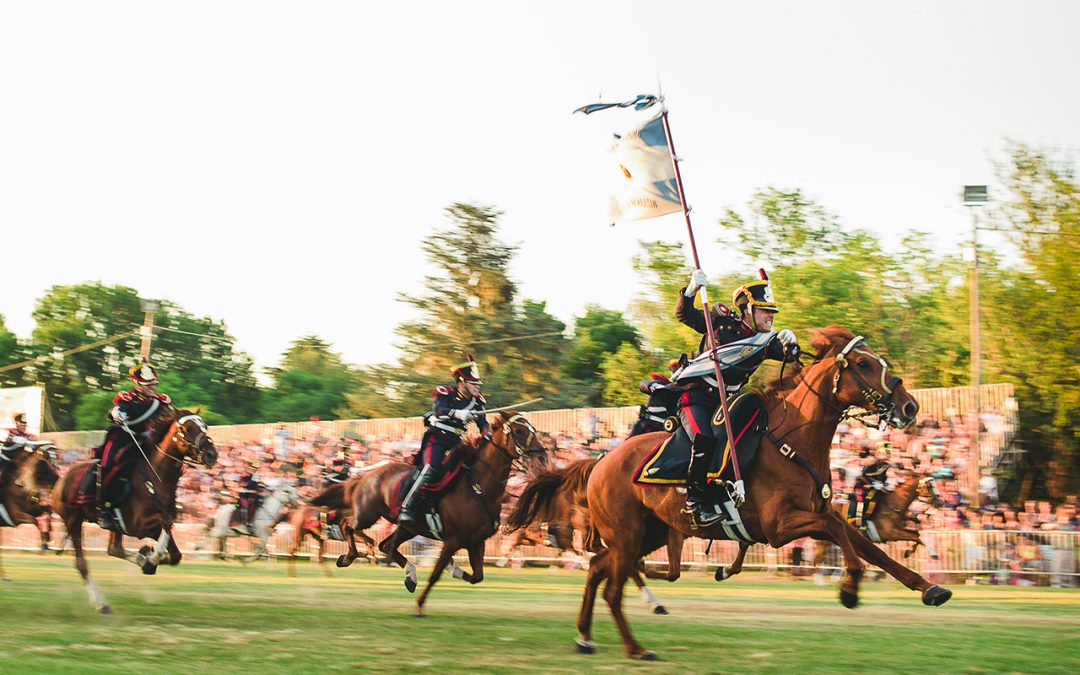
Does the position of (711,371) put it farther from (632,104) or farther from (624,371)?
(624,371)

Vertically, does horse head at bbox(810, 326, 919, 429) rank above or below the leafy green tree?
below

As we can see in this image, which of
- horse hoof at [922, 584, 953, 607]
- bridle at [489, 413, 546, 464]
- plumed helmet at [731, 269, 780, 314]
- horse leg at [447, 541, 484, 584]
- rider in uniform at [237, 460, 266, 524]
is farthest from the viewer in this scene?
rider in uniform at [237, 460, 266, 524]

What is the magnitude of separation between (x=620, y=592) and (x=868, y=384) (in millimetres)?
2936

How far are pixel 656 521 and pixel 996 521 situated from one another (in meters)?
15.3

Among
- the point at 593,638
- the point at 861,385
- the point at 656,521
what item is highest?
the point at 861,385

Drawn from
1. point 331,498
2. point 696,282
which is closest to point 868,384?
point 696,282

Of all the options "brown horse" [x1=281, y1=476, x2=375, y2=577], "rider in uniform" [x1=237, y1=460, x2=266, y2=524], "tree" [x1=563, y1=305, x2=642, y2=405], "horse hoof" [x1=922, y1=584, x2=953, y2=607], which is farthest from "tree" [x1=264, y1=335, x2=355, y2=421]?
"horse hoof" [x1=922, y1=584, x2=953, y2=607]

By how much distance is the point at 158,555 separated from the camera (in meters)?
15.3

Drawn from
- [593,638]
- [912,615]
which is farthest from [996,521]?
[593,638]

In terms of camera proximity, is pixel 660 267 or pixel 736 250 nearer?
pixel 736 250

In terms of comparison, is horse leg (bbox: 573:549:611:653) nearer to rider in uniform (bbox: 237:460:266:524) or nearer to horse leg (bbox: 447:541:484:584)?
horse leg (bbox: 447:541:484:584)

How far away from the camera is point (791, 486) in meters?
10.1

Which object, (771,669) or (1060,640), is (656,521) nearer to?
(771,669)

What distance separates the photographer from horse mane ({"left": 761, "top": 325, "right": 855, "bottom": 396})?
34.8 ft
